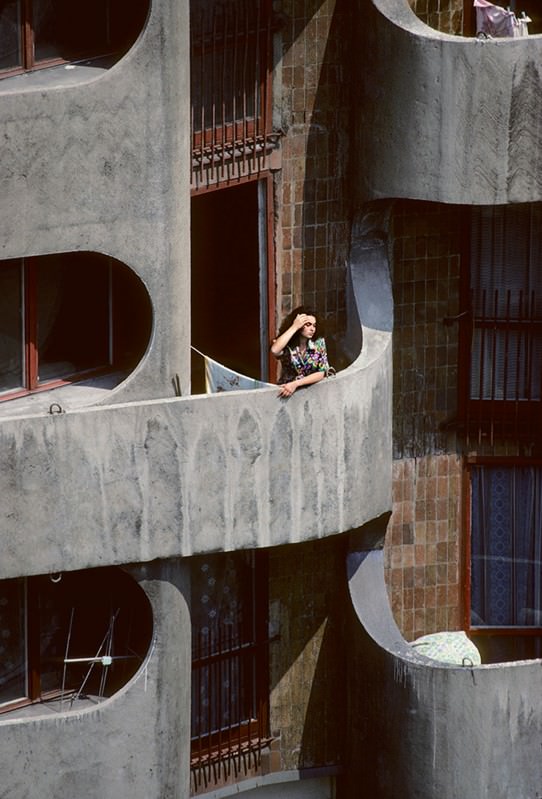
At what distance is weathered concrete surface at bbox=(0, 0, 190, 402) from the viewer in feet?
76.7

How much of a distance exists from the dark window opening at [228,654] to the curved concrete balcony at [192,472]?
1.81 m

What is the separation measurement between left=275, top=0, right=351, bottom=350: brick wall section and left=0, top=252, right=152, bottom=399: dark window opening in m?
2.30

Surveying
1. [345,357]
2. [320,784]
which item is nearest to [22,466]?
[345,357]

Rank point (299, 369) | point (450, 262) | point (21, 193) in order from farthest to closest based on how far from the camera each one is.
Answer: point (450, 262) → point (299, 369) → point (21, 193)

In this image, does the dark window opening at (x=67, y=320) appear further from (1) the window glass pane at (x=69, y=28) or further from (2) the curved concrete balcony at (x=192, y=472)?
(1) the window glass pane at (x=69, y=28)

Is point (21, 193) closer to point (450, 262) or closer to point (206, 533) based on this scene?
point (206, 533)

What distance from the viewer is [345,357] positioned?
26969mm

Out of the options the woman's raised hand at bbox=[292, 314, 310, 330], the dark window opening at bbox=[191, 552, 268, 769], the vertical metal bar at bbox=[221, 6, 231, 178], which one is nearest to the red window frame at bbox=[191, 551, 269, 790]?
the dark window opening at bbox=[191, 552, 268, 769]

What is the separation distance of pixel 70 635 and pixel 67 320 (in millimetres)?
3443

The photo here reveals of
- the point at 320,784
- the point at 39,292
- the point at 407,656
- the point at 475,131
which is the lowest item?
the point at 320,784

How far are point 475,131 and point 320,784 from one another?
811 cm

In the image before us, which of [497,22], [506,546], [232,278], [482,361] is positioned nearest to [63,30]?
[232,278]

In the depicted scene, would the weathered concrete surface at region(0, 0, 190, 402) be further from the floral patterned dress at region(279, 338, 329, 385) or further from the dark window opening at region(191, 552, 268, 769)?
the dark window opening at region(191, 552, 268, 769)

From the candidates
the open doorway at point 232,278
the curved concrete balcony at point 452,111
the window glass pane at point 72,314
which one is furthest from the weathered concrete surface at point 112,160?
the curved concrete balcony at point 452,111
